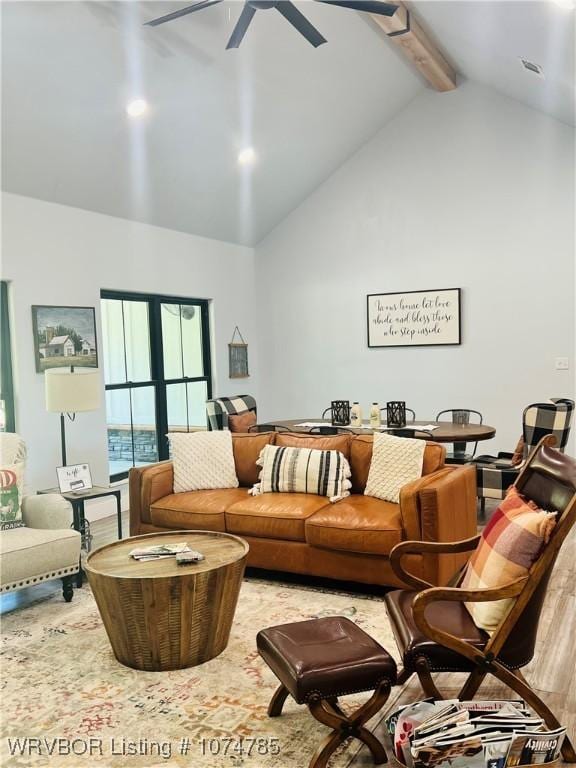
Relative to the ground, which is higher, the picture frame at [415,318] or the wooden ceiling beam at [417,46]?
the wooden ceiling beam at [417,46]

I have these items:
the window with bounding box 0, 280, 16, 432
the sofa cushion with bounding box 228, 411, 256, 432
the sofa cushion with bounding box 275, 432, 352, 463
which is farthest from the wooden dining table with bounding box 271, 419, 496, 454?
the window with bounding box 0, 280, 16, 432

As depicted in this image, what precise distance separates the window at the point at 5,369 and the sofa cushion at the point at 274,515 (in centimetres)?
199

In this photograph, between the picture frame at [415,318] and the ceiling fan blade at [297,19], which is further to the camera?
the picture frame at [415,318]

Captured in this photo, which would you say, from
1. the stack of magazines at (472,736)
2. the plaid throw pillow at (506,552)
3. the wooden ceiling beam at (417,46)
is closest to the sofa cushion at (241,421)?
the wooden ceiling beam at (417,46)

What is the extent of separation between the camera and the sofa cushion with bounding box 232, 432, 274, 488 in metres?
4.67

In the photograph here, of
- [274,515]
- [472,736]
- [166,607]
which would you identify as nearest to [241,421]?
[274,515]

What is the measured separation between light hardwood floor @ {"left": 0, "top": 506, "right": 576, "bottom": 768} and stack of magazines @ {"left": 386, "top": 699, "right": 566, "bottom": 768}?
239 millimetres

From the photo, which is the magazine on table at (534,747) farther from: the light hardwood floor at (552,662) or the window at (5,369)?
the window at (5,369)

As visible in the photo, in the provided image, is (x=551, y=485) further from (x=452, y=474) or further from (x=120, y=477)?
(x=120, y=477)

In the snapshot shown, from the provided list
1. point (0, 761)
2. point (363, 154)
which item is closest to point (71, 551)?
point (0, 761)

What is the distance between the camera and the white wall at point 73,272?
501cm

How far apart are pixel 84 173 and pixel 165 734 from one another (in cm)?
423

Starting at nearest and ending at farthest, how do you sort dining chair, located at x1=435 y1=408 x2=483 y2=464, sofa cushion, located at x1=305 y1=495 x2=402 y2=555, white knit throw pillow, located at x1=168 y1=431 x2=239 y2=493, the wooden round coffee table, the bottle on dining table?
the wooden round coffee table
sofa cushion, located at x1=305 y1=495 x2=402 y2=555
white knit throw pillow, located at x1=168 y1=431 x2=239 y2=493
dining chair, located at x1=435 y1=408 x2=483 y2=464
the bottle on dining table

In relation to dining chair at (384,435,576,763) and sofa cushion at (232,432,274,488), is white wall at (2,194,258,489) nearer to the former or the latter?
sofa cushion at (232,432,274,488)
